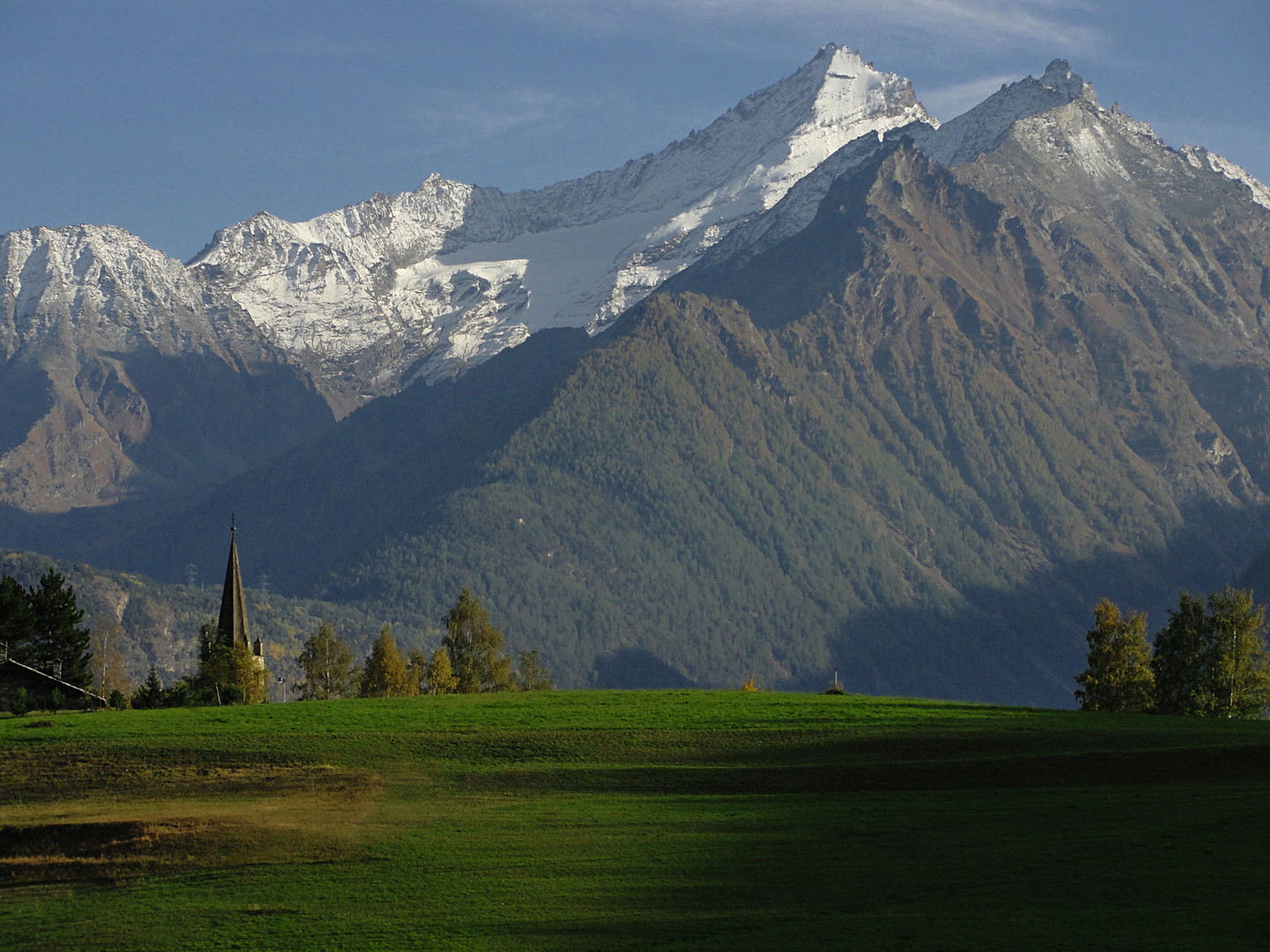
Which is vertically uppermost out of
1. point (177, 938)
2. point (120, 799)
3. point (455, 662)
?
point (455, 662)

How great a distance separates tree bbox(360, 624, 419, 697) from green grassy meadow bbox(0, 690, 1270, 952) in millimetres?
40457

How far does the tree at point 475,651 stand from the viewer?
161500mm

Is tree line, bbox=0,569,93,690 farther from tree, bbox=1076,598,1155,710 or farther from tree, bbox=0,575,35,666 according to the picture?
Answer: tree, bbox=1076,598,1155,710

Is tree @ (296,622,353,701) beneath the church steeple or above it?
beneath

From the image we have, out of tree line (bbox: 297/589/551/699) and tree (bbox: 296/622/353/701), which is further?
tree (bbox: 296/622/353/701)

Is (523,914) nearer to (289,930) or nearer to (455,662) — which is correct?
(289,930)

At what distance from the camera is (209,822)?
266 feet

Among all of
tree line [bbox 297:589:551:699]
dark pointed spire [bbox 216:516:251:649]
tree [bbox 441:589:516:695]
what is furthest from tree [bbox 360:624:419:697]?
dark pointed spire [bbox 216:516:251:649]

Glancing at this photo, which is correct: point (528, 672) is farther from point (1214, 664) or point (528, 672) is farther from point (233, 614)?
point (1214, 664)

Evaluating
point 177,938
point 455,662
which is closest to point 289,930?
point 177,938

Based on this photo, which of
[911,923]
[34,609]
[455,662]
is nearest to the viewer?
[911,923]

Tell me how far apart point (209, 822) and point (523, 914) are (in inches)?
797

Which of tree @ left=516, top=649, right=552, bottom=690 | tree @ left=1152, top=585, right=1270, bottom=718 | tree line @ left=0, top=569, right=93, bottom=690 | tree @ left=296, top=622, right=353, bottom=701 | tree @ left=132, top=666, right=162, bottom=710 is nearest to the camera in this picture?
tree line @ left=0, top=569, right=93, bottom=690

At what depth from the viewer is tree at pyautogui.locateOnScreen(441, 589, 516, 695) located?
530 ft
